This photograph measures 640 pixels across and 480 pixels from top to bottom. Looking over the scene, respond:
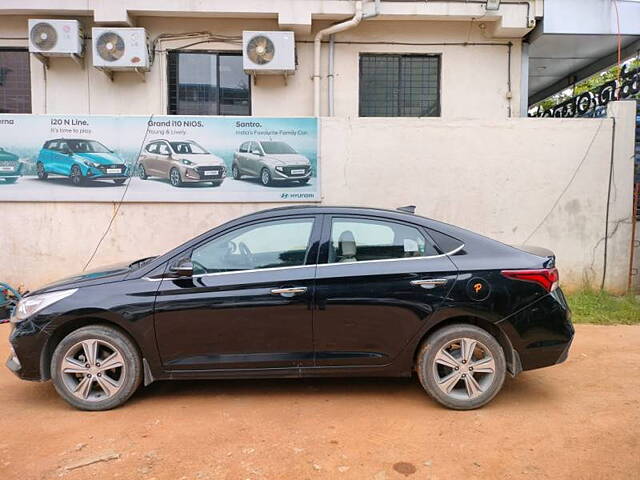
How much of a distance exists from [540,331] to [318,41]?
6743 millimetres

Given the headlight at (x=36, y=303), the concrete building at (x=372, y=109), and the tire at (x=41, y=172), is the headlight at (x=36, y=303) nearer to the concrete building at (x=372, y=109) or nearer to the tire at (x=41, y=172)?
the concrete building at (x=372, y=109)

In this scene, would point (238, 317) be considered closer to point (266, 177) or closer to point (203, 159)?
point (266, 177)

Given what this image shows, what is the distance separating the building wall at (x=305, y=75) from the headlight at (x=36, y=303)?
592cm

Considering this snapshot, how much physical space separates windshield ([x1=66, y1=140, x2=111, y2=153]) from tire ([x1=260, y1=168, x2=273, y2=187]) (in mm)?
2303

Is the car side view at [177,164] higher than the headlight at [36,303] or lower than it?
higher

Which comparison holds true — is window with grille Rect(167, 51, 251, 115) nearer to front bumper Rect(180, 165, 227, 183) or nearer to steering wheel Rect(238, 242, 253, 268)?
front bumper Rect(180, 165, 227, 183)

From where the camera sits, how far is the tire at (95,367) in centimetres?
389

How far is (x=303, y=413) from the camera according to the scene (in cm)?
390

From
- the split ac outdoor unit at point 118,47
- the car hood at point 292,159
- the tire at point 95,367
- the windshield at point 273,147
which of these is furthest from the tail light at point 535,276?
the split ac outdoor unit at point 118,47

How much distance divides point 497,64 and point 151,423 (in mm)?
8406

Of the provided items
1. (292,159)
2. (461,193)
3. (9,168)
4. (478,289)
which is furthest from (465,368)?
(9,168)

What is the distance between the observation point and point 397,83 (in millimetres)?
9547

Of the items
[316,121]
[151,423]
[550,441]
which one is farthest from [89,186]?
[550,441]

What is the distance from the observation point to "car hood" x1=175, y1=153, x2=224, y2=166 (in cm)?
780
